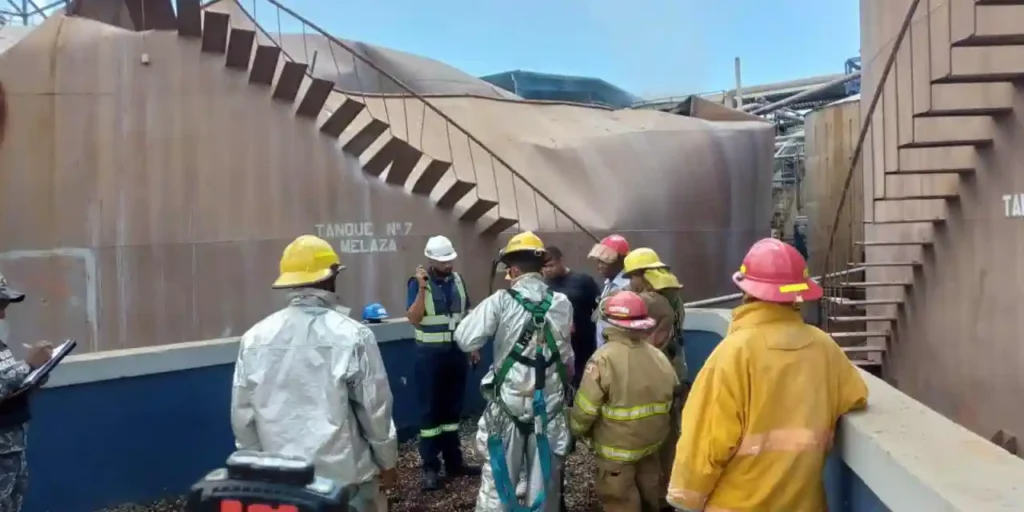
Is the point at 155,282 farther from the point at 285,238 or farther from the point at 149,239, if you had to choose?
the point at 285,238

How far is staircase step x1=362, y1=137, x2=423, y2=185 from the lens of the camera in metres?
10.2

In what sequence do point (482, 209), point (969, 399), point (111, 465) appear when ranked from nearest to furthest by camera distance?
point (111, 465) < point (969, 399) < point (482, 209)

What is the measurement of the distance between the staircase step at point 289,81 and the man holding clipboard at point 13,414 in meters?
6.15

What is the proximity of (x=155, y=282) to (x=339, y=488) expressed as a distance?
809cm

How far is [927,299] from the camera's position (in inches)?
314

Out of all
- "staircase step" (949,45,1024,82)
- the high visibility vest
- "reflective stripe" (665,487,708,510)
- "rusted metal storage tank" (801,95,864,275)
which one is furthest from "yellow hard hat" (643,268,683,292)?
"rusted metal storage tank" (801,95,864,275)

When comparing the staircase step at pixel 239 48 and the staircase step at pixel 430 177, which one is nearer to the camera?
the staircase step at pixel 239 48

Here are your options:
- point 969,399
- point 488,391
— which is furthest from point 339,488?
point 969,399

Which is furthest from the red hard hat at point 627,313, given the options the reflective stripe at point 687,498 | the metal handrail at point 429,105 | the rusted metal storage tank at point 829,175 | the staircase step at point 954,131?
the rusted metal storage tank at point 829,175

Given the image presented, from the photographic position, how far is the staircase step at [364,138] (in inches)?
397

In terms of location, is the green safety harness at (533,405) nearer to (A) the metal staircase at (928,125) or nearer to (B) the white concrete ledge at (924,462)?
(B) the white concrete ledge at (924,462)

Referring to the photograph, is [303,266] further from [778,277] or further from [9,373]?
[778,277]

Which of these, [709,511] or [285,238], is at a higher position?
[285,238]

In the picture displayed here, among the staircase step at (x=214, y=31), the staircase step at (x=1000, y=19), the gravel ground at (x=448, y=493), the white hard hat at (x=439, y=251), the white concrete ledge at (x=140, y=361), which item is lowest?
the gravel ground at (x=448, y=493)
